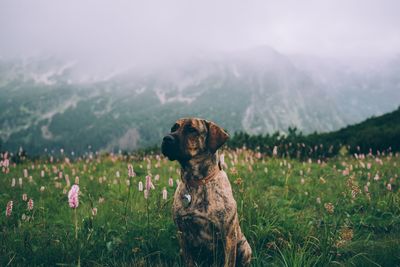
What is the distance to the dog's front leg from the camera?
4.24 metres

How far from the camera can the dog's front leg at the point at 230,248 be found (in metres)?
4.24

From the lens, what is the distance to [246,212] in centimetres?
582

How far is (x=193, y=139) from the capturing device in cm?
448

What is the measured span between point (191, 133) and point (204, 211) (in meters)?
0.98

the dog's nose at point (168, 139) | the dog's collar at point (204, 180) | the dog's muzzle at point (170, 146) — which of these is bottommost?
the dog's collar at point (204, 180)

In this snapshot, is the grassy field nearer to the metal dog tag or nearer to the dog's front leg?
the dog's front leg

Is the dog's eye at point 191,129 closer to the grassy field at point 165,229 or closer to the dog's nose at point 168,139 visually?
the dog's nose at point 168,139

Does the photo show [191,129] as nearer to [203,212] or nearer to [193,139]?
[193,139]

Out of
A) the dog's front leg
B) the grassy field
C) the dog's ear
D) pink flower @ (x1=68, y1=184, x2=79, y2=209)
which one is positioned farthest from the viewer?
the grassy field

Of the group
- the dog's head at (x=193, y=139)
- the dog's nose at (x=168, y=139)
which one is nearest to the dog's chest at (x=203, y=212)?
the dog's head at (x=193, y=139)

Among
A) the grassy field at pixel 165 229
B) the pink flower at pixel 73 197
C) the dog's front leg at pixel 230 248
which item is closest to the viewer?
the pink flower at pixel 73 197

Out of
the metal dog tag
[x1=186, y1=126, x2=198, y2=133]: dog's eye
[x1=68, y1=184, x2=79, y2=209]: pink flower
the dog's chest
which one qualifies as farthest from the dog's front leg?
[x1=68, y1=184, x2=79, y2=209]: pink flower

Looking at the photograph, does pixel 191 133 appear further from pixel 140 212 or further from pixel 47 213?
pixel 47 213

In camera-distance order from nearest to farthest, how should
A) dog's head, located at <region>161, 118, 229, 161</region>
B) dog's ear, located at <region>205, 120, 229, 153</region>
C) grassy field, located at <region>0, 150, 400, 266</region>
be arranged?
dog's head, located at <region>161, 118, 229, 161</region>, dog's ear, located at <region>205, 120, 229, 153</region>, grassy field, located at <region>0, 150, 400, 266</region>
